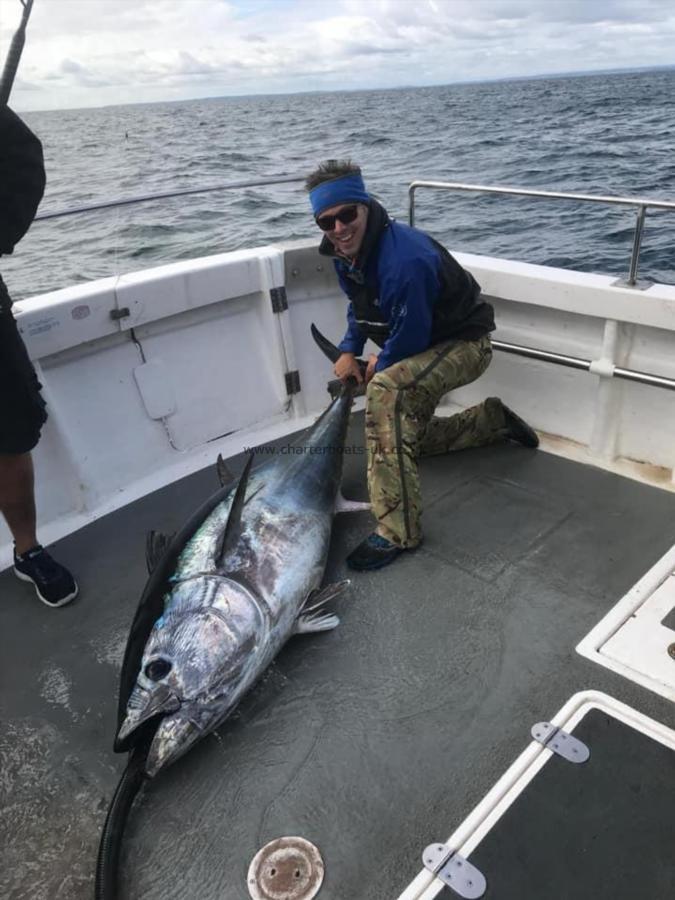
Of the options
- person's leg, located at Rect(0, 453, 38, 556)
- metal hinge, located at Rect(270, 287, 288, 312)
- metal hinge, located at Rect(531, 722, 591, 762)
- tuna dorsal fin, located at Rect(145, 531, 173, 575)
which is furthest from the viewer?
metal hinge, located at Rect(270, 287, 288, 312)

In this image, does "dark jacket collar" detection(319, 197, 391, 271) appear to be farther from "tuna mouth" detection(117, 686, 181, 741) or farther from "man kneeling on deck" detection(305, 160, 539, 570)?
"tuna mouth" detection(117, 686, 181, 741)

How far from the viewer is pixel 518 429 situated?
3.41 metres

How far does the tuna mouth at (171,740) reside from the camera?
183 cm

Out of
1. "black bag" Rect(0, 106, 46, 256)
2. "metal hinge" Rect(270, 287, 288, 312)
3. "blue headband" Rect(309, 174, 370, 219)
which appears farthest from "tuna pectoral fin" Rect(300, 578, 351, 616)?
"metal hinge" Rect(270, 287, 288, 312)

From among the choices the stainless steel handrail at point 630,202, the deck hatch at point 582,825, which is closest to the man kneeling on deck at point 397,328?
the stainless steel handrail at point 630,202

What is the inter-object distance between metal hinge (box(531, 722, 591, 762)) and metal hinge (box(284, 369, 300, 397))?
242cm

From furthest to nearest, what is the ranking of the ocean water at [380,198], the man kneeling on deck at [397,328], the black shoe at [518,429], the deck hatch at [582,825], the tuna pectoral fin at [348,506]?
1. the ocean water at [380,198]
2. the black shoe at [518,429]
3. the tuna pectoral fin at [348,506]
4. the man kneeling on deck at [397,328]
5. the deck hatch at [582,825]

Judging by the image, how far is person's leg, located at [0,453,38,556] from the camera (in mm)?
2576

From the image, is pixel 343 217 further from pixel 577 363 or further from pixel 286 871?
pixel 286 871

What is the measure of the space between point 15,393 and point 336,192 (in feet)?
4.81

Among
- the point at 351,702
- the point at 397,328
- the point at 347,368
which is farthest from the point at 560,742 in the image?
the point at 347,368

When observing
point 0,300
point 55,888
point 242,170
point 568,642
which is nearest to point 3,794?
point 55,888

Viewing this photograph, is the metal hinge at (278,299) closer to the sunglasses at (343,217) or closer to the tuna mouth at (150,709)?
the sunglasses at (343,217)

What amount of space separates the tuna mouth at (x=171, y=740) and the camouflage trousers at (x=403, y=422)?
1165 millimetres
